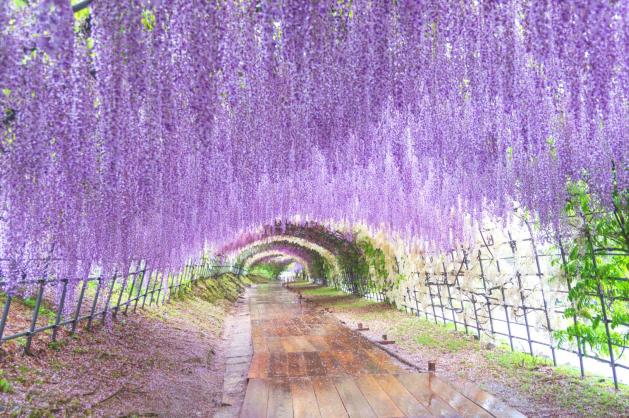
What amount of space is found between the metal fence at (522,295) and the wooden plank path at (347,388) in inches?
78.1

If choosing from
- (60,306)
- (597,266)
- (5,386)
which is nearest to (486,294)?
(597,266)

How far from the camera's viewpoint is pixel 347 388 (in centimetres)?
502

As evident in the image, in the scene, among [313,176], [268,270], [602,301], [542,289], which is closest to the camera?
[602,301]

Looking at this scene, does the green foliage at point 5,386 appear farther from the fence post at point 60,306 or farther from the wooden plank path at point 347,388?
the wooden plank path at point 347,388

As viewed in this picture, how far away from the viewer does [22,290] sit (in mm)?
6359

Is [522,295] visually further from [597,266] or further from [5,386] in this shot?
[5,386]

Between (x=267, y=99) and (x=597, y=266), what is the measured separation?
13.6 feet

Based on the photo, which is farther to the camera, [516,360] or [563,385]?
[516,360]

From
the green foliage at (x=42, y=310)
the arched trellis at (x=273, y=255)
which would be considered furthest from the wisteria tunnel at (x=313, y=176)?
the arched trellis at (x=273, y=255)

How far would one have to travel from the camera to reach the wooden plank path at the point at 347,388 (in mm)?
4243

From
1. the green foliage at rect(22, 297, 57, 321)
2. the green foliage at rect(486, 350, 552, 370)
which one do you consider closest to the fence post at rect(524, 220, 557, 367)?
the green foliage at rect(486, 350, 552, 370)

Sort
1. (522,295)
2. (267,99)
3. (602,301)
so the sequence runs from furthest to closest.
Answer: (522,295) < (602,301) < (267,99)

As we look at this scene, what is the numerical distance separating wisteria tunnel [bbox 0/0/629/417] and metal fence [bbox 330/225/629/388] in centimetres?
5

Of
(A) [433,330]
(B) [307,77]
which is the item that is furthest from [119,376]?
(A) [433,330]
